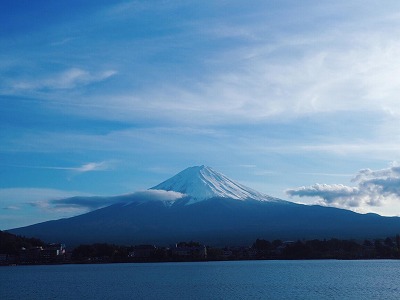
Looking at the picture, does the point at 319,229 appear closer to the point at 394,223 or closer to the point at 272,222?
the point at 272,222

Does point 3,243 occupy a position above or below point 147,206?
below

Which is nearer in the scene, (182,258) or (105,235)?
(182,258)

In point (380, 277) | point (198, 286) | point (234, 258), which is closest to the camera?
point (198, 286)

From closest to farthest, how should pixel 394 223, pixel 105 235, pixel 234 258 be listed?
pixel 234 258 → pixel 105 235 → pixel 394 223

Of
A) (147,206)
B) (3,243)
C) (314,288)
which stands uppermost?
(147,206)

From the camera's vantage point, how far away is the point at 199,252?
71438mm

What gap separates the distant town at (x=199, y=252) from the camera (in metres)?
70.1

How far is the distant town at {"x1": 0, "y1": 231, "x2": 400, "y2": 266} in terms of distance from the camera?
230 feet

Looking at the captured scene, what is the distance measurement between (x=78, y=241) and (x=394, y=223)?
57074mm

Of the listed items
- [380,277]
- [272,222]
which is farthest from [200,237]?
[380,277]

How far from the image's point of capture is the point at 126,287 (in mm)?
34281

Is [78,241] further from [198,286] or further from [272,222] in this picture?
[198,286]

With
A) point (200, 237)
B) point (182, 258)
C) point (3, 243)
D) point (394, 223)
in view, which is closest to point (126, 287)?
point (182, 258)

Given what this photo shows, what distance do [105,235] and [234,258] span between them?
40474 mm
